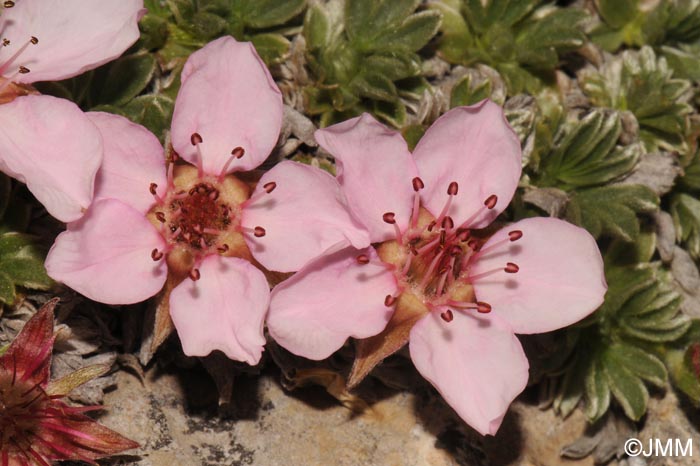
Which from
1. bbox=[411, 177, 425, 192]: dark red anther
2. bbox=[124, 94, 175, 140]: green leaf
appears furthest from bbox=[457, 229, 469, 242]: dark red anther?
bbox=[124, 94, 175, 140]: green leaf

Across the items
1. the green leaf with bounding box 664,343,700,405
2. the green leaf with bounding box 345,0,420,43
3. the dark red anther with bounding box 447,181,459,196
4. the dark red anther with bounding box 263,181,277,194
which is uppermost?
the green leaf with bounding box 345,0,420,43

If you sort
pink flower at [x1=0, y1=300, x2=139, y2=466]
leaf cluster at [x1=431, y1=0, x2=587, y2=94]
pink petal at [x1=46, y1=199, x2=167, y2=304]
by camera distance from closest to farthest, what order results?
pink petal at [x1=46, y1=199, x2=167, y2=304]
pink flower at [x1=0, y1=300, x2=139, y2=466]
leaf cluster at [x1=431, y1=0, x2=587, y2=94]

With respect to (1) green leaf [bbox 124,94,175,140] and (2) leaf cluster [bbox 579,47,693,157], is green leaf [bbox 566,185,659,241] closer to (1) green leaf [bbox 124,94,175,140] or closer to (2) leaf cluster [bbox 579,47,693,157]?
(2) leaf cluster [bbox 579,47,693,157]

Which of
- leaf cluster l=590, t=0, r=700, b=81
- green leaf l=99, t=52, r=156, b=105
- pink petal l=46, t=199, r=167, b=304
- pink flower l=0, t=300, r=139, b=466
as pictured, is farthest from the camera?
leaf cluster l=590, t=0, r=700, b=81

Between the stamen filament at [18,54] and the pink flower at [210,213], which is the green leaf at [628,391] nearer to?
the pink flower at [210,213]

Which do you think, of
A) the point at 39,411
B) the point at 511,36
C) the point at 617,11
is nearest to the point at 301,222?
the point at 39,411

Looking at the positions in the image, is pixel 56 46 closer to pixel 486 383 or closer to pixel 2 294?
pixel 2 294
